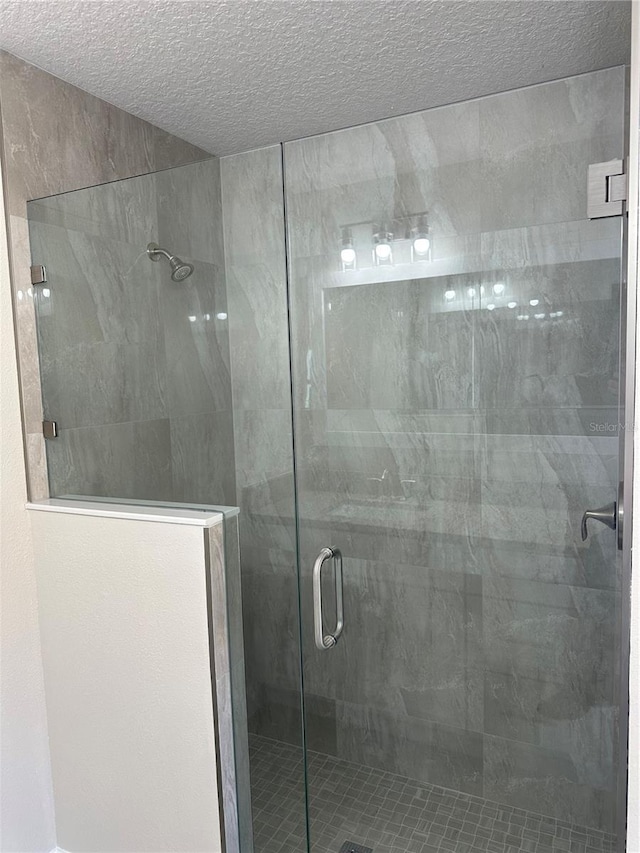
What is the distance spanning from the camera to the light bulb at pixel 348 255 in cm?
164

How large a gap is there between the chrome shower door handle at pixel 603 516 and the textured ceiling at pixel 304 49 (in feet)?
4.48

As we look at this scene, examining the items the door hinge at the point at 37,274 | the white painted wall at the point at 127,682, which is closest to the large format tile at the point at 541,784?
the white painted wall at the point at 127,682

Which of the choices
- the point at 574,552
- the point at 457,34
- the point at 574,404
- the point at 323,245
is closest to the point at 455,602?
the point at 574,552

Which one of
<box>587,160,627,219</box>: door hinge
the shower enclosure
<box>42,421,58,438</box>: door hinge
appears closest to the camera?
<box>587,160,627,219</box>: door hinge

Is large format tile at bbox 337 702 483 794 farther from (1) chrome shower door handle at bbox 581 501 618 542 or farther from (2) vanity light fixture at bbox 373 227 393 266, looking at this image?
(2) vanity light fixture at bbox 373 227 393 266

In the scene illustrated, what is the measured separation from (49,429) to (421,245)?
1.29 meters

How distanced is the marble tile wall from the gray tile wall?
4cm

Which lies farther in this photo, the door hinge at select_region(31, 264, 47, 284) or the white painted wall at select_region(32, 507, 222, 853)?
the door hinge at select_region(31, 264, 47, 284)

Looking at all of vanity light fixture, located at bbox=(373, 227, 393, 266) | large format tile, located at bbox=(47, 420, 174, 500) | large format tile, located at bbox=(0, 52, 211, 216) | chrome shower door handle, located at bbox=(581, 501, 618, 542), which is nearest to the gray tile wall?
large format tile, located at bbox=(47, 420, 174, 500)

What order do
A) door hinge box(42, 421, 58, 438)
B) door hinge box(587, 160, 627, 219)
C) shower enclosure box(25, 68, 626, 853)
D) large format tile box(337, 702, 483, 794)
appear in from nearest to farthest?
door hinge box(587, 160, 627, 219) → shower enclosure box(25, 68, 626, 853) → large format tile box(337, 702, 483, 794) → door hinge box(42, 421, 58, 438)

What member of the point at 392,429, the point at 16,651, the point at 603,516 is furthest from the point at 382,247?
the point at 16,651

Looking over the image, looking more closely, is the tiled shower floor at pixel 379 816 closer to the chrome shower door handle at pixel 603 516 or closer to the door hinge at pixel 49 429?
the chrome shower door handle at pixel 603 516

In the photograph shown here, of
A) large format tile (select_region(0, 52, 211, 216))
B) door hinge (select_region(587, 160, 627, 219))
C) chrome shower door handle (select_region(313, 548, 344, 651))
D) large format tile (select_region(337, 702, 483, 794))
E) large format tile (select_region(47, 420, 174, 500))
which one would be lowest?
large format tile (select_region(337, 702, 483, 794))

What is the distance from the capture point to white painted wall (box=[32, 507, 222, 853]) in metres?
1.55
